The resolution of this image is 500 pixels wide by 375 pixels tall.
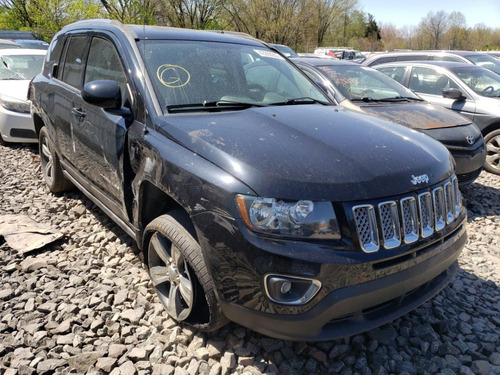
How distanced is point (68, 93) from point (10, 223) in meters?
1.36

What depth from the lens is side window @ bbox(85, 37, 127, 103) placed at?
304 centimetres

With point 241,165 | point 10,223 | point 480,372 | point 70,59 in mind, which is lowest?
point 480,372

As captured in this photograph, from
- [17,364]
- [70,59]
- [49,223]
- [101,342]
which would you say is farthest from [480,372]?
[70,59]

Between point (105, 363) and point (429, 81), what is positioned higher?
point (429, 81)

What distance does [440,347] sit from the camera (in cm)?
265

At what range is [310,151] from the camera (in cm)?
230

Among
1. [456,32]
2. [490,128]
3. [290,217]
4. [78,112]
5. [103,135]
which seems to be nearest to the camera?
[290,217]

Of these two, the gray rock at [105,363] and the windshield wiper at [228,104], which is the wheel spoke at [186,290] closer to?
the gray rock at [105,363]

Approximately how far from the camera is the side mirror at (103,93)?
271 centimetres

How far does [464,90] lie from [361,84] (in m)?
2.21

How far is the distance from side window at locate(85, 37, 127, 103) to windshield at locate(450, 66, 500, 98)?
5917mm

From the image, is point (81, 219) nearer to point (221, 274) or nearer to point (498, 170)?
point (221, 274)

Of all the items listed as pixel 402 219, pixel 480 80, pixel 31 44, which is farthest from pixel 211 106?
pixel 31 44

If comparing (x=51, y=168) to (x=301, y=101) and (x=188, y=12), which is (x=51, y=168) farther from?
(x=188, y=12)
